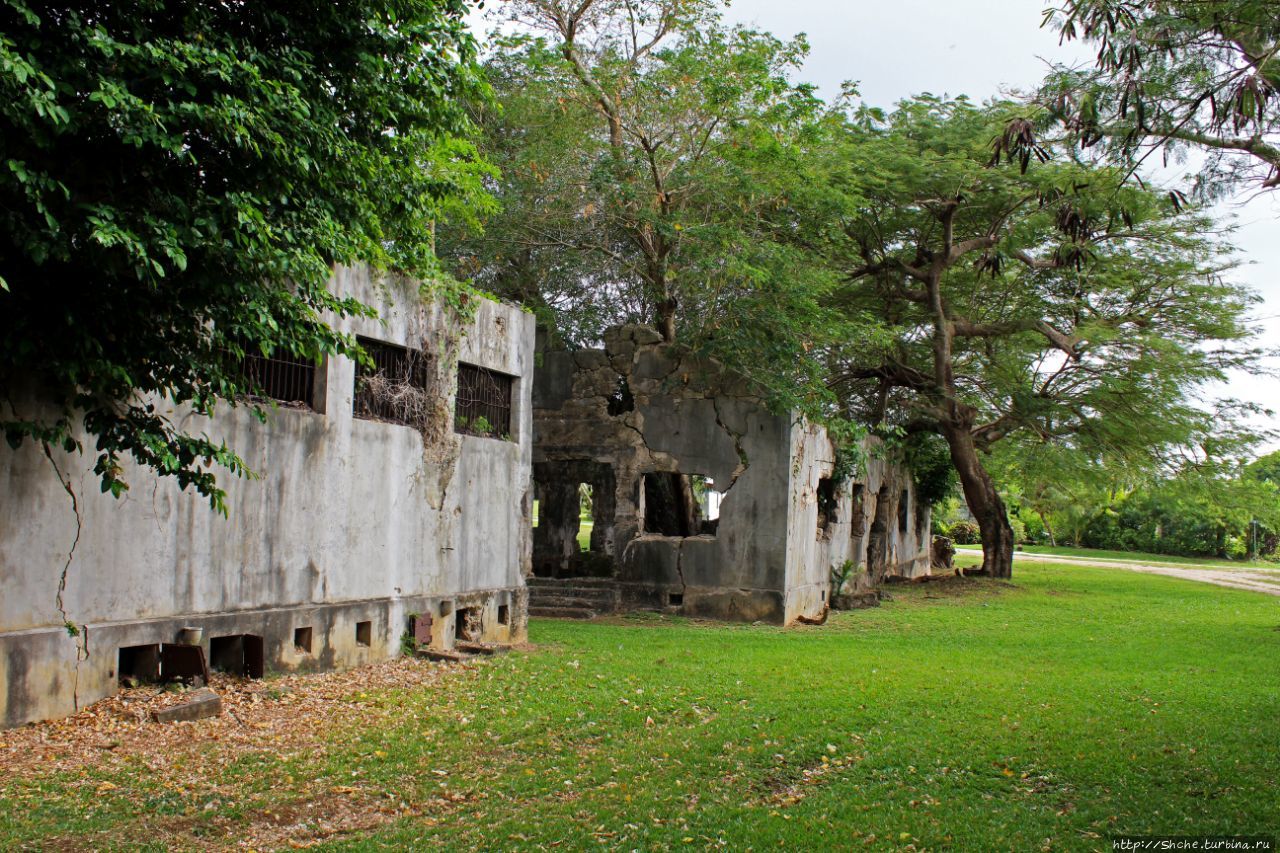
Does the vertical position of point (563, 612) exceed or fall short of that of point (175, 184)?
it falls short

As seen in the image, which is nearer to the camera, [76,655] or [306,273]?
[306,273]

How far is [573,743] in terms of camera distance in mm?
8656

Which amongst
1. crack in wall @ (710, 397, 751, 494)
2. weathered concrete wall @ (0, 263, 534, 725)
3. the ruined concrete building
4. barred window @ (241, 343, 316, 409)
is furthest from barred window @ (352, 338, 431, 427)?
crack in wall @ (710, 397, 751, 494)

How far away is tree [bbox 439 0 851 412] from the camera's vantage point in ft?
53.0

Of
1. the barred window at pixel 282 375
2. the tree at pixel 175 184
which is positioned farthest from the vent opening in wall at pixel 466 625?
the tree at pixel 175 184

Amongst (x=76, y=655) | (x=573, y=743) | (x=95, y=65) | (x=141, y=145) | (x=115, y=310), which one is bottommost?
(x=573, y=743)

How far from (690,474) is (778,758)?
11.1 m

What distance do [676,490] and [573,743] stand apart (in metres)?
12.0

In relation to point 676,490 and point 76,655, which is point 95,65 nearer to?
point 76,655

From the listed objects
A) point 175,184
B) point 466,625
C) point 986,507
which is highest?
point 175,184

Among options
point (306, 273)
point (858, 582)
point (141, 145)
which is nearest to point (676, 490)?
point (858, 582)

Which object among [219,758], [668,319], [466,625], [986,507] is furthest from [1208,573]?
[219,758]

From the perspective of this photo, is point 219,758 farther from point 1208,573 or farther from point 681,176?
point 1208,573

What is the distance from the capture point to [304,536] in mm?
10758
